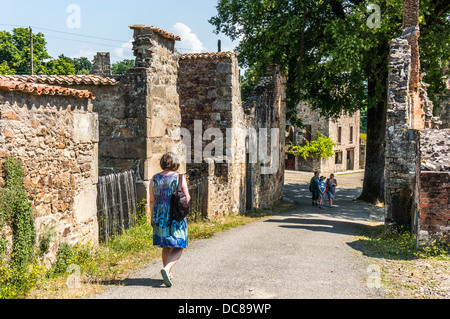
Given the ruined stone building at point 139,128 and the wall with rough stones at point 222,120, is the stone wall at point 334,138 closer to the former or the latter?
the ruined stone building at point 139,128

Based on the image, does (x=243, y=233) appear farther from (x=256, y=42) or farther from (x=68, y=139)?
(x=256, y=42)

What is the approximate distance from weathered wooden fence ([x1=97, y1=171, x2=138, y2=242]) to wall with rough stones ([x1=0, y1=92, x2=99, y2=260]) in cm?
50

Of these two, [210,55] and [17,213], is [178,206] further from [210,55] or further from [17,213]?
[210,55]

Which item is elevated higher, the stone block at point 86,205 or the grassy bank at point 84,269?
the stone block at point 86,205

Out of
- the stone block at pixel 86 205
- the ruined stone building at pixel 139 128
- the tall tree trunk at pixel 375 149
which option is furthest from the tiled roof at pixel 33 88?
the tall tree trunk at pixel 375 149

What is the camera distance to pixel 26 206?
5.90 m

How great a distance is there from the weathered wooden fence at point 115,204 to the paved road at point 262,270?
153 centimetres

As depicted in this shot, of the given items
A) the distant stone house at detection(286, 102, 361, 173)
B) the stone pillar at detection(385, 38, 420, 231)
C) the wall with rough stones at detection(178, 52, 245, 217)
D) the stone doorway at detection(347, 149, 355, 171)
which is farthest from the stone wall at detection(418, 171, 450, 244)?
the stone doorway at detection(347, 149, 355, 171)

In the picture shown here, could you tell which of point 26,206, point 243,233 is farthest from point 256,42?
point 26,206

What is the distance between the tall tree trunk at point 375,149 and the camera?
2055 centimetres

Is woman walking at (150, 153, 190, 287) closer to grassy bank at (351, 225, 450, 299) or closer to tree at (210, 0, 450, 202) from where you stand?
grassy bank at (351, 225, 450, 299)

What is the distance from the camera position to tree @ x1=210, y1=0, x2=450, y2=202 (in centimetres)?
1755

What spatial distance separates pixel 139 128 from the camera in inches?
390

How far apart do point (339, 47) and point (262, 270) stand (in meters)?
12.5
